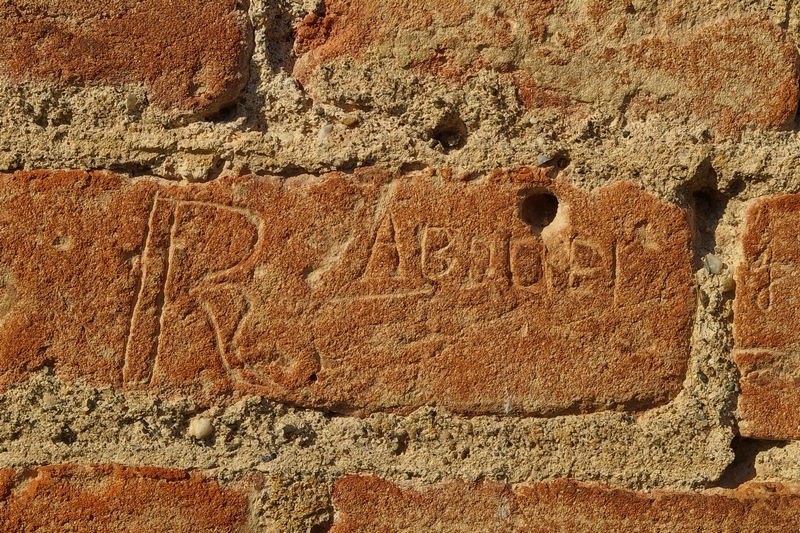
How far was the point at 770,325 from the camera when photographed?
113 centimetres

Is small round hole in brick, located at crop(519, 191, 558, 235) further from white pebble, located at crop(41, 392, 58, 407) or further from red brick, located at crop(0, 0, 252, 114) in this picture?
white pebble, located at crop(41, 392, 58, 407)

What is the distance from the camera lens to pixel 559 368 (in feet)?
3.66

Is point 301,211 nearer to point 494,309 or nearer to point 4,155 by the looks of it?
point 494,309

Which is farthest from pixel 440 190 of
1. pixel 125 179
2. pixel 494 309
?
pixel 125 179

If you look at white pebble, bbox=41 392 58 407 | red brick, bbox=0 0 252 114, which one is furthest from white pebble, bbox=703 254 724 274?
white pebble, bbox=41 392 58 407

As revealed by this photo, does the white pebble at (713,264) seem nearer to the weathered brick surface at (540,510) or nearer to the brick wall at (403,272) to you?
the brick wall at (403,272)

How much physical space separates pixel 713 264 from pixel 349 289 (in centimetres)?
50

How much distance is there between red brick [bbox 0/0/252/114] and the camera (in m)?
1.12

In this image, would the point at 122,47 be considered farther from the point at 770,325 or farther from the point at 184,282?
the point at 770,325

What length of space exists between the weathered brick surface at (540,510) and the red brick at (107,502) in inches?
7.2

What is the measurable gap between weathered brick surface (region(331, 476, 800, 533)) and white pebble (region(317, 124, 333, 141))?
464 mm

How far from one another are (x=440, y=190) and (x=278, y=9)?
354mm

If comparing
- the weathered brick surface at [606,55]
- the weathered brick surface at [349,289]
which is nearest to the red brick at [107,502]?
the weathered brick surface at [349,289]

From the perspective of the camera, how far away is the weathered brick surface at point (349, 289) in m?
1.09
